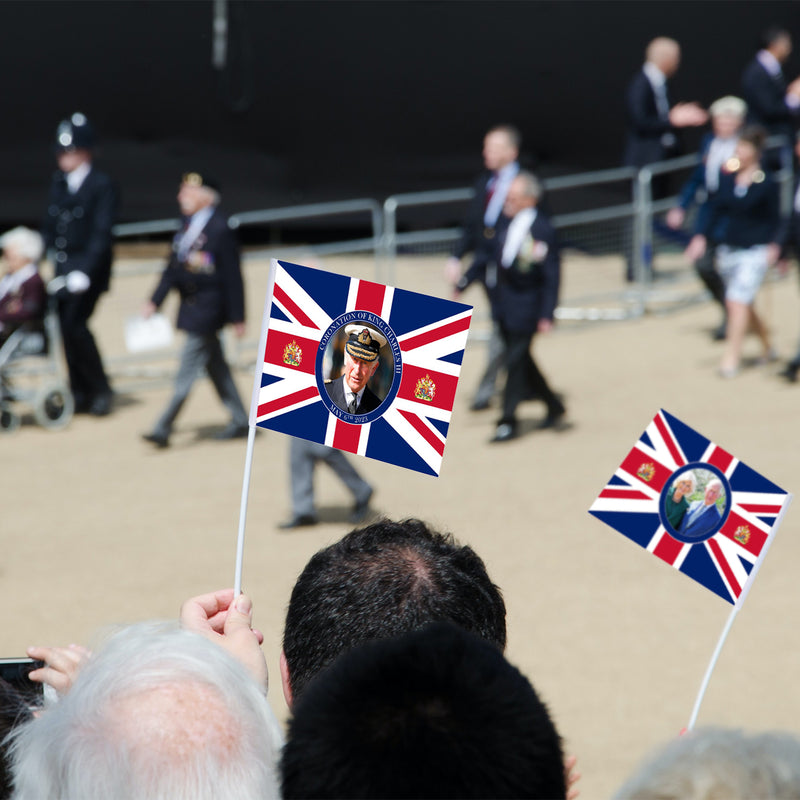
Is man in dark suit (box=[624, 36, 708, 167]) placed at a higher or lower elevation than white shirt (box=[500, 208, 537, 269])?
higher

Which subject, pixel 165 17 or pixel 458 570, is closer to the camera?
pixel 458 570

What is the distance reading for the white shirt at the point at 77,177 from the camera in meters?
9.38

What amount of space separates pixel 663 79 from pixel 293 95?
4.27 meters

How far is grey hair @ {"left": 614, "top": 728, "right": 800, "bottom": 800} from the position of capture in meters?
1.47

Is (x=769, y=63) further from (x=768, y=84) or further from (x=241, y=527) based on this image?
(x=241, y=527)

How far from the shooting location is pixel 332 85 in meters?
14.3

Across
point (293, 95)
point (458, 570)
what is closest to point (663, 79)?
point (293, 95)

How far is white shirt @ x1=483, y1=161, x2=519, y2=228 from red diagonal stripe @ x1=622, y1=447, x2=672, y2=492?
231 inches

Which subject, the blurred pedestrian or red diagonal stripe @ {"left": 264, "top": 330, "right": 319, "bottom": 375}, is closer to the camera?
red diagonal stripe @ {"left": 264, "top": 330, "right": 319, "bottom": 375}

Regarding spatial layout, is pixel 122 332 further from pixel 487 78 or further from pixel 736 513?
pixel 736 513

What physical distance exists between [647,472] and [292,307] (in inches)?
41.1

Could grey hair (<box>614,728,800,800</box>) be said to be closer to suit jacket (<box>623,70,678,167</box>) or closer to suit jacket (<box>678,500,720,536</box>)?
suit jacket (<box>678,500,720,536</box>)

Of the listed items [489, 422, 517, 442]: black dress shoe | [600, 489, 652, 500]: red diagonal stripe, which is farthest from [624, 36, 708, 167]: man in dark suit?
A: [600, 489, 652, 500]: red diagonal stripe

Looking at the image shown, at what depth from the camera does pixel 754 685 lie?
490 cm
